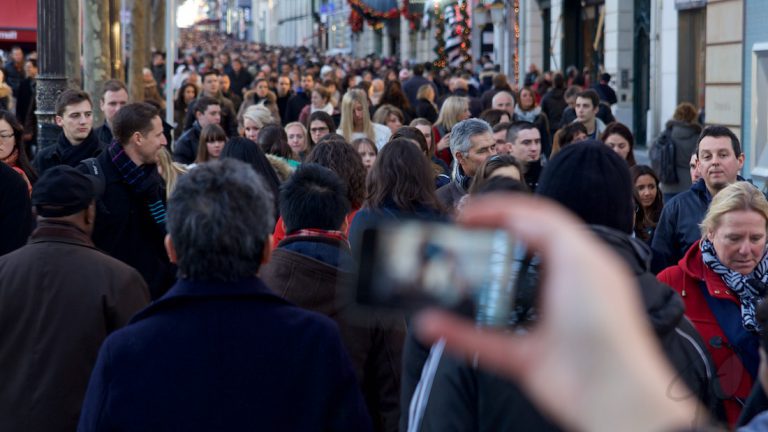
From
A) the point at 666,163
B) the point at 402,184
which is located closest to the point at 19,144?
the point at 402,184

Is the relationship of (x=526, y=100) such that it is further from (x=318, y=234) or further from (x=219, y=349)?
(x=219, y=349)

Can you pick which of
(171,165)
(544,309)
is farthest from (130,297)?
(544,309)

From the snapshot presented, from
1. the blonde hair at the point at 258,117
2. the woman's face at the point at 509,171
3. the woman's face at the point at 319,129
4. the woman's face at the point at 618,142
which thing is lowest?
the woman's face at the point at 509,171

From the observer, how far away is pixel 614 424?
958mm

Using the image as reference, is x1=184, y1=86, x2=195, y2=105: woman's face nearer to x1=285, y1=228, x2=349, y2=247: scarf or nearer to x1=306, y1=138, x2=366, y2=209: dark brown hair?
x1=306, y1=138, x2=366, y2=209: dark brown hair

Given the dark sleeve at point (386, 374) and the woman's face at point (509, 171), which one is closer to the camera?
the dark sleeve at point (386, 374)

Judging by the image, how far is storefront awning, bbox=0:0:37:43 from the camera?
2505 centimetres

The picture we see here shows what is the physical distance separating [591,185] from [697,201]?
3972 millimetres

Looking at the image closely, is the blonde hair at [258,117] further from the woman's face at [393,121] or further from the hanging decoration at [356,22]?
the hanging decoration at [356,22]

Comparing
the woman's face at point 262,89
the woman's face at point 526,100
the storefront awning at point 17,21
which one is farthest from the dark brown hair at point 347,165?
the storefront awning at point 17,21

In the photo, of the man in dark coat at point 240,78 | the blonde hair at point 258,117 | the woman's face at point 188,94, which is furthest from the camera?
the man in dark coat at point 240,78

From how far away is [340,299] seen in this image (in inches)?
157

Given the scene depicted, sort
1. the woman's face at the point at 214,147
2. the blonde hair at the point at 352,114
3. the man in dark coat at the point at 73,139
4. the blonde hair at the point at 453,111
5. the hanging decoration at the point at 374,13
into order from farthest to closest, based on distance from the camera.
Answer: the hanging decoration at the point at 374,13
the blonde hair at the point at 453,111
the blonde hair at the point at 352,114
the woman's face at the point at 214,147
the man in dark coat at the point at 73,139

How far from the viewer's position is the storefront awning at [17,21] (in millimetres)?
25047
